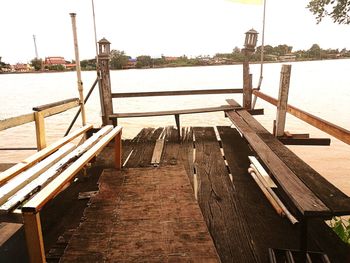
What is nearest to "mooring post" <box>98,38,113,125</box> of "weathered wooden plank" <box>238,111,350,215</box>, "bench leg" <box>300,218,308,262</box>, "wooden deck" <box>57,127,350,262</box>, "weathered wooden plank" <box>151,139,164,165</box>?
"weathered wooden plank" <box>151,139,164,165</box>

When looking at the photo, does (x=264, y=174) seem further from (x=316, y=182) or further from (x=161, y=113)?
(x=161, y=113)

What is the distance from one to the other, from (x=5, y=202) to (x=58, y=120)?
65.7 feet

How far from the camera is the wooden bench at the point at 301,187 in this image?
7.41 ft

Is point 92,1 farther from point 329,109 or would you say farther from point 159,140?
point 329,109

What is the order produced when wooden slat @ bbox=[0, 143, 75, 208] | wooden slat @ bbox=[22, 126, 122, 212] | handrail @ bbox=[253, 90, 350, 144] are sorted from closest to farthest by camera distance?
wooden slat @ bbox=[22, 126, 122, 212] < wooden slat @ bbox=[0, 143, 75, 208] < handrail @ bbox=[253, 90, 350, 144]

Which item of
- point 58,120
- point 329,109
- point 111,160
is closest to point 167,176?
point 111,160

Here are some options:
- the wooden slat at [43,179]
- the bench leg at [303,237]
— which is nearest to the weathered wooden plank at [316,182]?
the bench leg at [303,237]

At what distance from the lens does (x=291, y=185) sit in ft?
8.96

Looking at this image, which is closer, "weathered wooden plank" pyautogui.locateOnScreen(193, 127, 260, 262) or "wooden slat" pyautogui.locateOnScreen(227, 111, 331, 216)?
"wooden slat" pyautogui.locateOnScreen(227, 111, 331, 216)

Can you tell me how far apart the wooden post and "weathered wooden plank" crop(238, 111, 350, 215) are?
3.04 feet

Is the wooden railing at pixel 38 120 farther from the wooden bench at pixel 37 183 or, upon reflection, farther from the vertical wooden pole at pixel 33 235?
the vertical wooden pole at pixel 33 235

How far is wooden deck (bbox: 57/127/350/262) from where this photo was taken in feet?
7.82

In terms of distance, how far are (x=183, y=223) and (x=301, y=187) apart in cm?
114

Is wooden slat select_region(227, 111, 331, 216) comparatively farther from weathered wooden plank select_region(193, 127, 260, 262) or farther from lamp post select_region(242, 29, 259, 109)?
lamp post select_region(242, 29, 259, 109)
